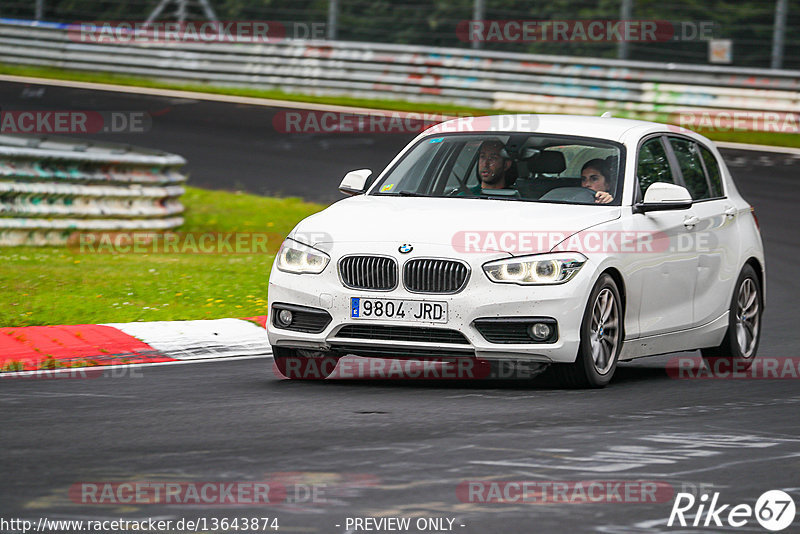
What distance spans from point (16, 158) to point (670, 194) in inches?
307

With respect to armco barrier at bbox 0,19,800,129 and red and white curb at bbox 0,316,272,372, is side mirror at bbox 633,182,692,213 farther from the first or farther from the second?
armco barrier at bbox 0,19,800,129

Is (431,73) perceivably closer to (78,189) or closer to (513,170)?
(78,189)

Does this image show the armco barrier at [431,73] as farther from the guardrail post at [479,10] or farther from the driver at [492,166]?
the driver at [492,166]

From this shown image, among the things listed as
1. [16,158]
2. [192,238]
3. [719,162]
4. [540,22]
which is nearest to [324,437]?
[719,162]

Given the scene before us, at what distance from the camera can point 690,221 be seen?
10227mm

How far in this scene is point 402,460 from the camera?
263 inches

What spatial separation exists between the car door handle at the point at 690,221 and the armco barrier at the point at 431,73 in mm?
14628

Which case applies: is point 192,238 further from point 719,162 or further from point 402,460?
point 402,460

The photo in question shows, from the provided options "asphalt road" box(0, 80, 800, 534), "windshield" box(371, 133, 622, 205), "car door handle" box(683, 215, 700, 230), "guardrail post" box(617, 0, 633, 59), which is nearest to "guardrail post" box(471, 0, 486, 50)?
"guardrail post" box(617, 0, 633, 59)

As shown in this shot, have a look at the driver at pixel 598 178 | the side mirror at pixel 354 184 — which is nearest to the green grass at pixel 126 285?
the side mirror at pixel 354 184

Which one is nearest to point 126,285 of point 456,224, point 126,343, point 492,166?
point 126,343

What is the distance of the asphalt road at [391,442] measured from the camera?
5.84 meters

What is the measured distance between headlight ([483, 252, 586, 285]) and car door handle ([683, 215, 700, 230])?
173 centimetres

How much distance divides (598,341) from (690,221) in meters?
1.58
